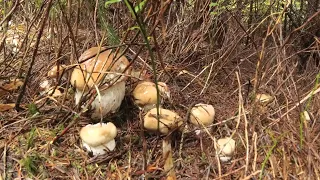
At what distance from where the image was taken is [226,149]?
2.13m

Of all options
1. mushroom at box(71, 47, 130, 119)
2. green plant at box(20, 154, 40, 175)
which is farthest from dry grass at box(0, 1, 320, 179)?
mushroom at box(71, 47, 130, 119)

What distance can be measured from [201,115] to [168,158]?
37cm

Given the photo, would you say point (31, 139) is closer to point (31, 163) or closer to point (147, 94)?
point (31, 163)

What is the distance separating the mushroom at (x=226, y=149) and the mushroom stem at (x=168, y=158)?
29 centimetres

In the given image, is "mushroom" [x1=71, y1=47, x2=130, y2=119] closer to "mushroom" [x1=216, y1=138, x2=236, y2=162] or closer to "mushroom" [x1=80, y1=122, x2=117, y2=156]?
"mushroom" [x1=80, y1=122, x2=117, y2=156]

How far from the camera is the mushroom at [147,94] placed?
2342mm

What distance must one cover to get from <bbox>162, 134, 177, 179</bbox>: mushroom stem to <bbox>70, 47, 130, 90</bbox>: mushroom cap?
479 mm

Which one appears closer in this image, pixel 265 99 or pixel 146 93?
pixel 146 93

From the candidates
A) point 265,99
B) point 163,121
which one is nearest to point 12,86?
point 163,121

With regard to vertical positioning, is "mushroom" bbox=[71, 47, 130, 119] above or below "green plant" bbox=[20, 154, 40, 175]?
above

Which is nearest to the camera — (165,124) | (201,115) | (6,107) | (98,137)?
(98,137)

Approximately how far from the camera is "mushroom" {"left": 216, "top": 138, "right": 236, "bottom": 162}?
6.99 feet

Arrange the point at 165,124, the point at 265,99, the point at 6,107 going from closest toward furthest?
1. the point at 165,124
2. the point at 6,107
3. the point at 265,99

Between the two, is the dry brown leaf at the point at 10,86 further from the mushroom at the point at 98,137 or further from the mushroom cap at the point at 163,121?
the mushroom cap at the point at 163,121
